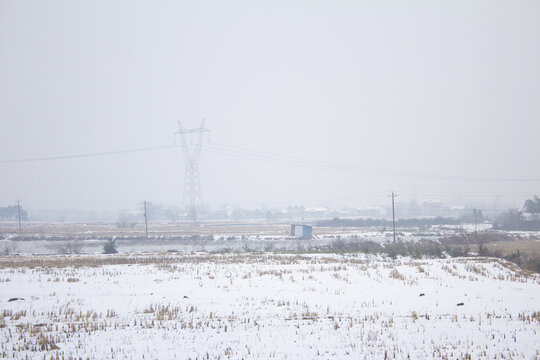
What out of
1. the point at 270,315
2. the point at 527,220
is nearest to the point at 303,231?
the point at 527,220

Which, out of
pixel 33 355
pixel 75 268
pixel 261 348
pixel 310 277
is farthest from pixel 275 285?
pixel 75 268

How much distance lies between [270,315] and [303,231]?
2145 inches

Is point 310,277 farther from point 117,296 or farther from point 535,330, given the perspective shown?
point 535,330

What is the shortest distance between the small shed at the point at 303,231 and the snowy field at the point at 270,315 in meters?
41.6

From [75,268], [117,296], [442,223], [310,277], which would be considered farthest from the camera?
[442,223]

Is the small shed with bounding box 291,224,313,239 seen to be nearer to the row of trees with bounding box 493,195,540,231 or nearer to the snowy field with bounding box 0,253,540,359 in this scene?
the row of trees with bounding box 493,195,540,231

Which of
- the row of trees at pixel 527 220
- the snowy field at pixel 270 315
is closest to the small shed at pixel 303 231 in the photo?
the row of trees at pixel 527 220

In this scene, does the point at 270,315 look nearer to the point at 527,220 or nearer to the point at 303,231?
the point at 303,231

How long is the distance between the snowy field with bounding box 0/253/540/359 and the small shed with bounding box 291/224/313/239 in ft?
136

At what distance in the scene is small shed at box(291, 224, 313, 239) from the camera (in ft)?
221

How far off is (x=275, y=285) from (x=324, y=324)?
885 centimetres

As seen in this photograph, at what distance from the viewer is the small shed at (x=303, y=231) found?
67.3 meters

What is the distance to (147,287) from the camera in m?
20.4

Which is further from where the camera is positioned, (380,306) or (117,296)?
(117,296)
